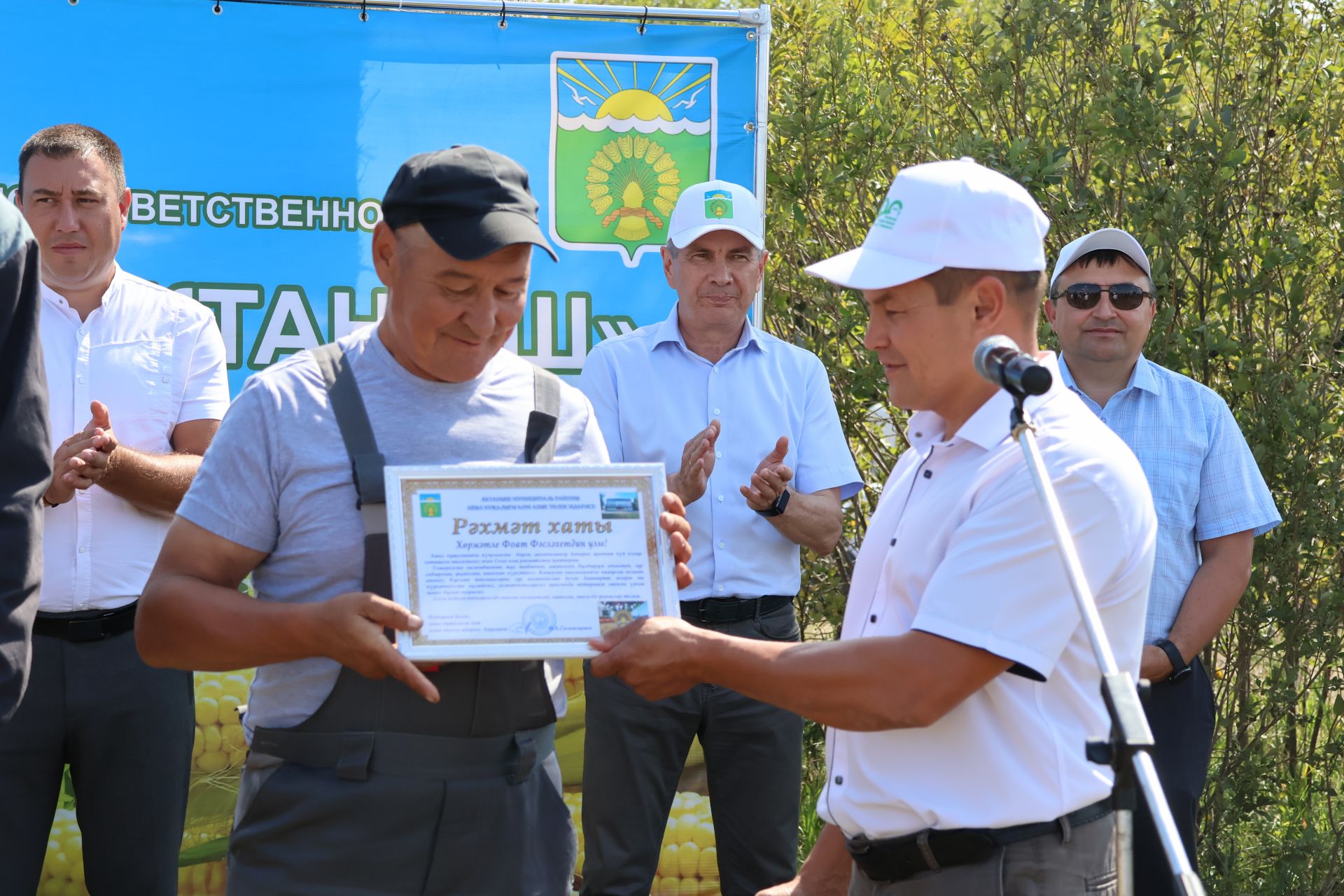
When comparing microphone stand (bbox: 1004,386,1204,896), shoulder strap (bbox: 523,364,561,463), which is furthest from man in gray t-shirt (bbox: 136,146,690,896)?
microphone stand (bbox: 1004,386,1204,896)

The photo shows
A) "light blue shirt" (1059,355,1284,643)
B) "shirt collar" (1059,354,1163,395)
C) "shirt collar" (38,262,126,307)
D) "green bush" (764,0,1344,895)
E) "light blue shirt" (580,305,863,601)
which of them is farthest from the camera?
"green bush" (764,0,1344,895)

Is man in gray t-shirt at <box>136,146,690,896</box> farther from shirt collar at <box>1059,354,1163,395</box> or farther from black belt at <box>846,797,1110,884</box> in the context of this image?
shirt collar at <box>1059,354,1163,395</box>

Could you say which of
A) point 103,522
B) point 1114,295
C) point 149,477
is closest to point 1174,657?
point 1114,295

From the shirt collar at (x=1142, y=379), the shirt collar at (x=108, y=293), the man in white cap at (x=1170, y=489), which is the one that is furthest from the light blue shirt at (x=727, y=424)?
the shirt collar at (x=108, y=293)

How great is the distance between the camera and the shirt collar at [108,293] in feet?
13.4

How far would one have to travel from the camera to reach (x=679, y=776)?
4586 mm

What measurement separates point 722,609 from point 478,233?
2.35 meters

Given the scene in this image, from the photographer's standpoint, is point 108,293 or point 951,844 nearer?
point 951,844

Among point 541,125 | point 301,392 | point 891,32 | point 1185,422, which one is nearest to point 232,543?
point 301,392

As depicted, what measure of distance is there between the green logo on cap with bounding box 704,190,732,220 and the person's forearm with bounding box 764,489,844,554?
102 centimetres

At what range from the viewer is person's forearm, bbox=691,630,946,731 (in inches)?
89.7

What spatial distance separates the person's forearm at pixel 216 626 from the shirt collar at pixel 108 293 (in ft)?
6.44

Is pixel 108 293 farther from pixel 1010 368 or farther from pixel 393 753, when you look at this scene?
pixel 1010 368

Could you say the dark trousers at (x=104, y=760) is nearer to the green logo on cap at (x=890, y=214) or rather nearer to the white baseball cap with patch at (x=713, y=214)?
the white baseball cap with patch at (x=713, y=214)
